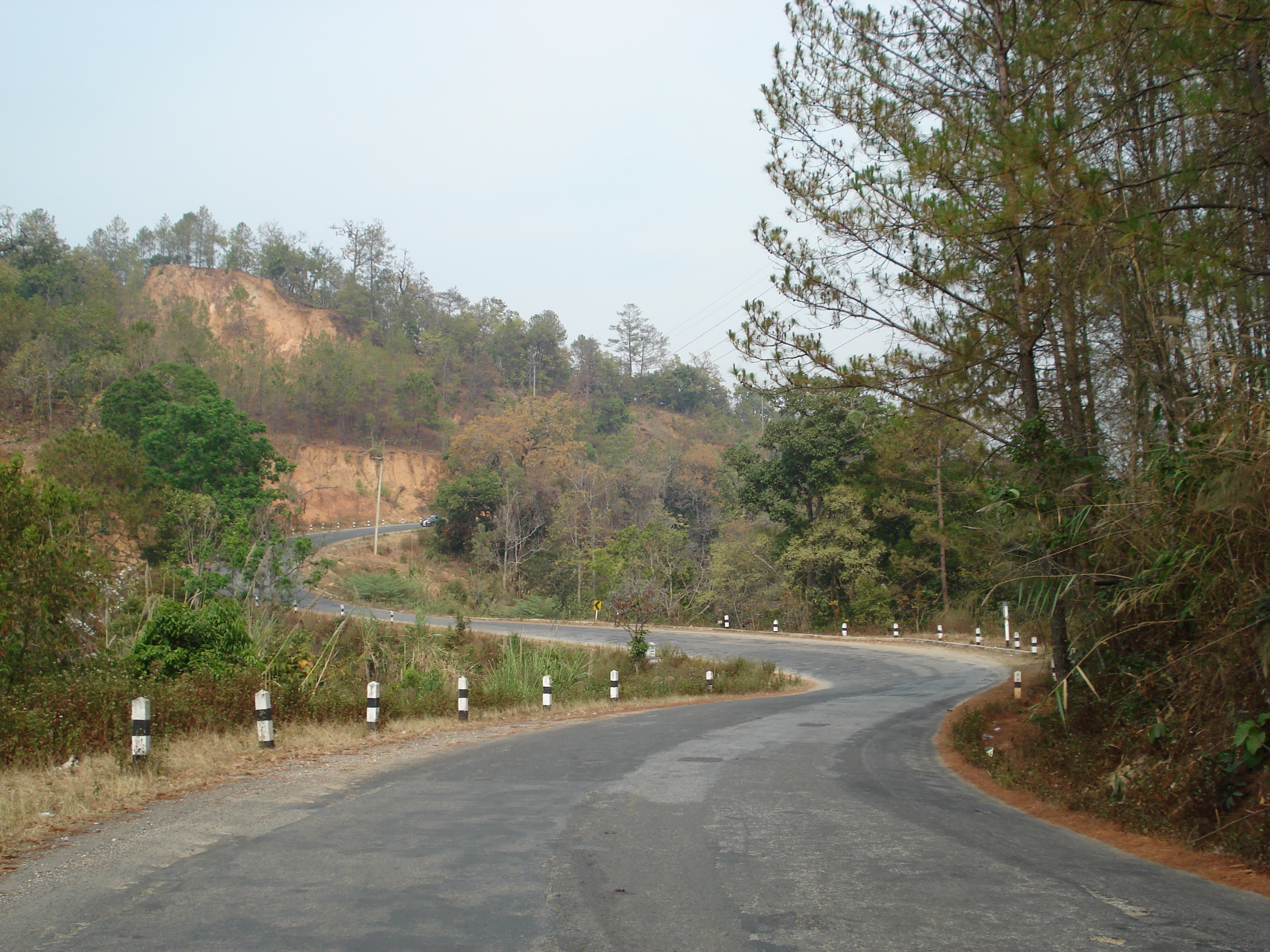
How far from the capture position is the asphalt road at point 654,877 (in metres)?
4.84

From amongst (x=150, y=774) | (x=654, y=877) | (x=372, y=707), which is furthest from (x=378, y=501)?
(x=654, y=877)

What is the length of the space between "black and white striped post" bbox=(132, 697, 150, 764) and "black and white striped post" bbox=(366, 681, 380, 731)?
3887 millimetres

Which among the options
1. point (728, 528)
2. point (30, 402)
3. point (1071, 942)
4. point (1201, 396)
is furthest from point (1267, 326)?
point (30, 402)

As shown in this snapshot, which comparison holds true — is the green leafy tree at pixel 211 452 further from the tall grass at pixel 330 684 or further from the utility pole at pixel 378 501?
the tall grass at pixel 330 684

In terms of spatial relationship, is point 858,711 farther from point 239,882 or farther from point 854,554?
point 854,554

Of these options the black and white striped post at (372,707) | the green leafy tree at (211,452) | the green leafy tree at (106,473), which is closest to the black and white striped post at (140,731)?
the black and white striped post at (372,707)

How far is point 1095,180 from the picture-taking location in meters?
9.10

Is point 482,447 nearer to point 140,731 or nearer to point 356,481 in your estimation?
point 356,481

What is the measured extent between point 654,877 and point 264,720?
7130 millimetres

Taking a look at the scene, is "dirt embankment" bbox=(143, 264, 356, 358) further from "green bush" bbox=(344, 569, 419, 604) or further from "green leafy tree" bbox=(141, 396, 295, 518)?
"green bush" bbox=(344, 569, 419, 604)

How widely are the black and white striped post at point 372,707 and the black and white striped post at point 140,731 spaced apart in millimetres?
3887

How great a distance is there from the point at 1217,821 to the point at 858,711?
1120 centimetres

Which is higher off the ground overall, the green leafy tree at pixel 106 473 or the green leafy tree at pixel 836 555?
the green leafy tree at pixel 106 473

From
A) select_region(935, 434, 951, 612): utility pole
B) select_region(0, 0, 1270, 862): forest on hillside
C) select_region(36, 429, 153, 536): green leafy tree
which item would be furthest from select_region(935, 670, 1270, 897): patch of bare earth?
select_region(36, 429, 153, 536): green leafy tree
